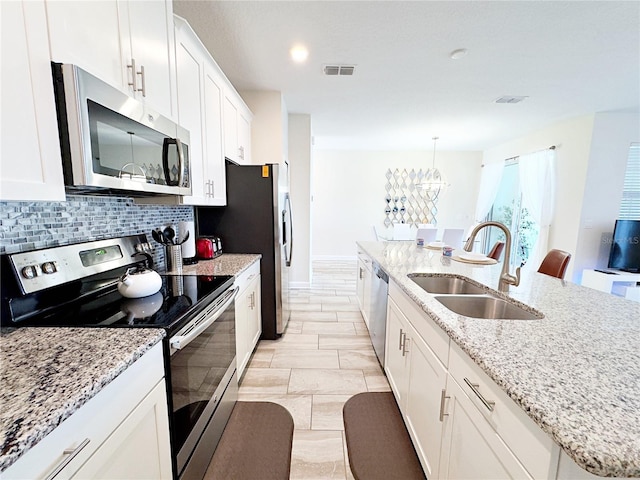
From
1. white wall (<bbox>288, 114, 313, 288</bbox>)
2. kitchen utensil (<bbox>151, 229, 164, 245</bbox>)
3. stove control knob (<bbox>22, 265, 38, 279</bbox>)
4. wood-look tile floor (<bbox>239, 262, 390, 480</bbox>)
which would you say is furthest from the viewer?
white wall (<bbox>288, 114, 313, 288</bbox>)

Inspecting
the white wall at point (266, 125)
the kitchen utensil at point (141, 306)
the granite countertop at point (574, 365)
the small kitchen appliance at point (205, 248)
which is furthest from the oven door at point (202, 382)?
the white wall at point (266, 125)

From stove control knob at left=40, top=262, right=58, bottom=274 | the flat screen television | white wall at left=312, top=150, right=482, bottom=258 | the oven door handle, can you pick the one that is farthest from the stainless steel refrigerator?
the flat screen television

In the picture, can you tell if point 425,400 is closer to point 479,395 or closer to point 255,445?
point 479,395

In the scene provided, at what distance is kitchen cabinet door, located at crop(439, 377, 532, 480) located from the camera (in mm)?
754

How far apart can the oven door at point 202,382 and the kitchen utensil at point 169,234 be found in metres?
0.55

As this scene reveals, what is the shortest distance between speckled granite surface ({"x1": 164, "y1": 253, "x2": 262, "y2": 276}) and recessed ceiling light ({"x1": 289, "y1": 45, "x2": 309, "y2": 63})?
1859 mm

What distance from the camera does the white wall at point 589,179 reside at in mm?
3834

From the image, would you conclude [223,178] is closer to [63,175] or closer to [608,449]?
[63,175]

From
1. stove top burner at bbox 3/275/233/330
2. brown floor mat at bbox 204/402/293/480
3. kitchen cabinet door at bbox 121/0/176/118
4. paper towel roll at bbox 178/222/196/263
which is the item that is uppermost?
kitchen cabinet door at bbox 121/0/176/118

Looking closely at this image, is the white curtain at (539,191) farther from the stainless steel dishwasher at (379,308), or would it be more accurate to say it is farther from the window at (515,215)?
the stainless steel dishwasher at (379,308)

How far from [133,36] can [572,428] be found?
203cm

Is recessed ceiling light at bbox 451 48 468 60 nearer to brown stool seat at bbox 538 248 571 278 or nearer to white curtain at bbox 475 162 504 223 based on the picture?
brown stool seat at bbox 538 248 571 278

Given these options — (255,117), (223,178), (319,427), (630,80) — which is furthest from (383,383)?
(630,80)

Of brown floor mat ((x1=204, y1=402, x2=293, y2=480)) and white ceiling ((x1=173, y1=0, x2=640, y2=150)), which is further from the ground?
white ceiling ((x1=173, y1=0, x2=640, y2=150))
